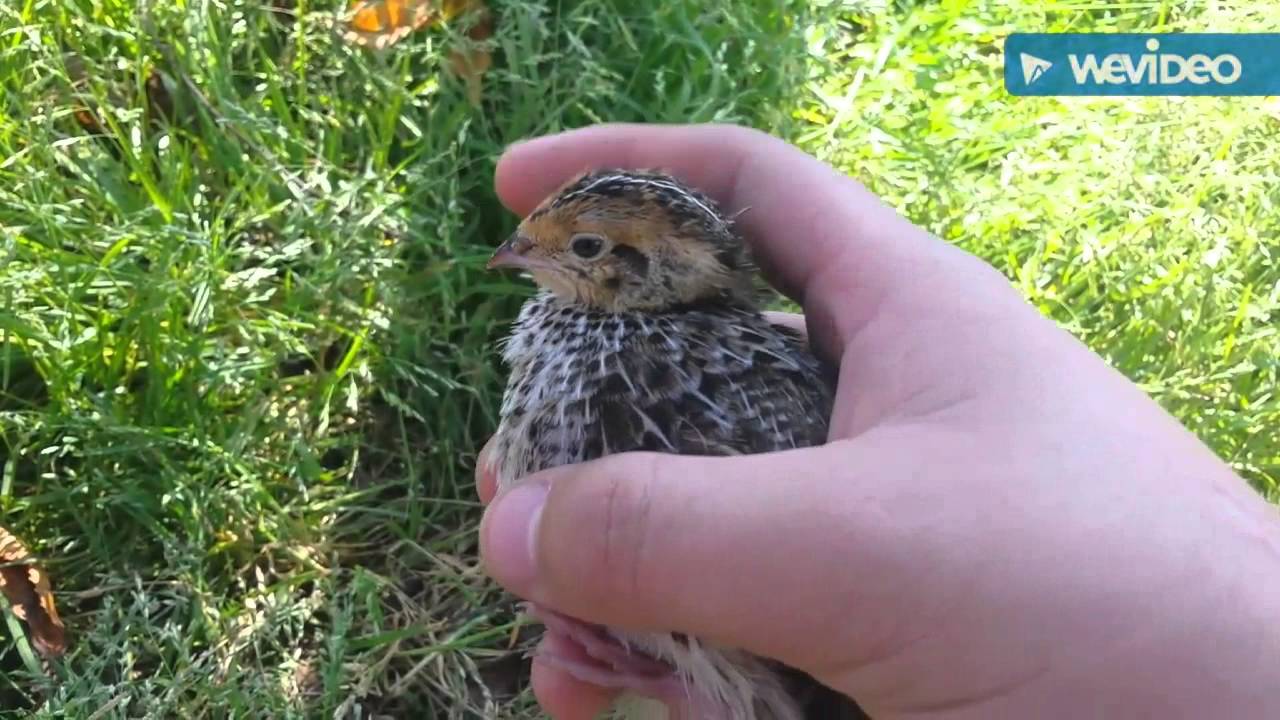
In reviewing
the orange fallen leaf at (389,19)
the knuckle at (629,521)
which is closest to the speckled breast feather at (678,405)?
the knuckle at (629,521)

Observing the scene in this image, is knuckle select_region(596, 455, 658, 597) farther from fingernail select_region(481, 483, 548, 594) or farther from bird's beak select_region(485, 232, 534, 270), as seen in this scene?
bird's beak select_region(485, 232, 534, 270)

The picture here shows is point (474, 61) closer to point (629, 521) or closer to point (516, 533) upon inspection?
point (516, 533)

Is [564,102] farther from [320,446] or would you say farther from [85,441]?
[85,441]

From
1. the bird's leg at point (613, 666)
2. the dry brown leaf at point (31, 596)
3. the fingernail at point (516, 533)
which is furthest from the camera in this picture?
the dry brown leaf at point (31, 596)

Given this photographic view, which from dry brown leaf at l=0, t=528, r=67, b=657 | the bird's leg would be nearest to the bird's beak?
the bird's leg

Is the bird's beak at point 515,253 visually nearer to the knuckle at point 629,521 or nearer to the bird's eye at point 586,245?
the bird's eye at point 586,245

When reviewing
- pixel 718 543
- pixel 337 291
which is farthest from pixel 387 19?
pixel 718 543

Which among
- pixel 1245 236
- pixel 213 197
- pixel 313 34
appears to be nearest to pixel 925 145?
pixel 1245 236
